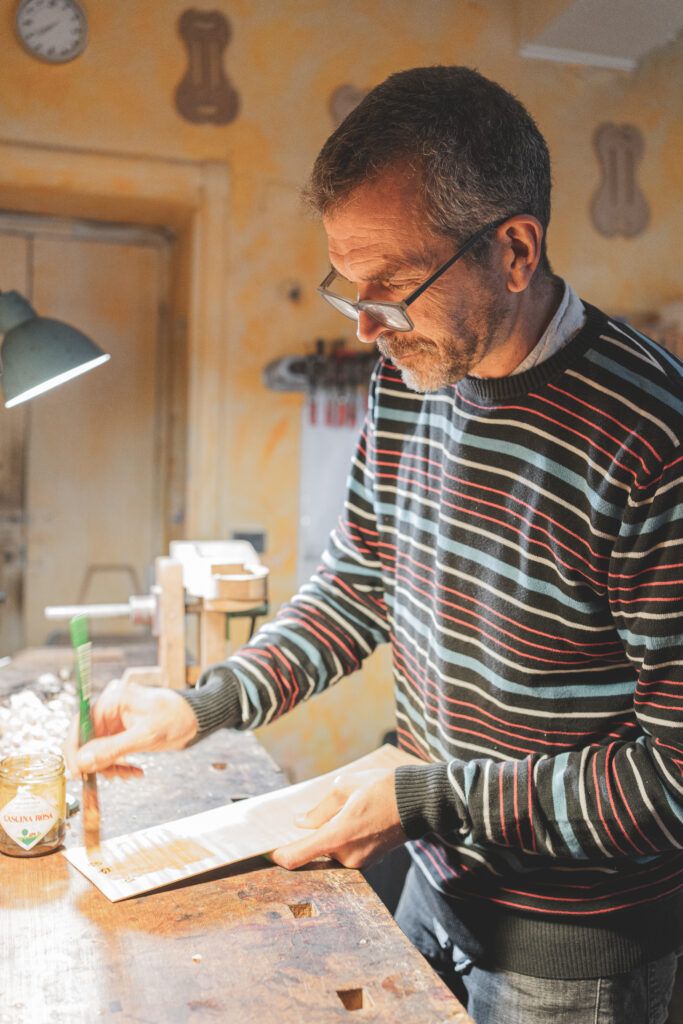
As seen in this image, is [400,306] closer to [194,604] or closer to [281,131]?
[194,604]

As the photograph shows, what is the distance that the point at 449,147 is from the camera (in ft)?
3.29

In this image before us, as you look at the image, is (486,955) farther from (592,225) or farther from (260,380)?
(592,225)

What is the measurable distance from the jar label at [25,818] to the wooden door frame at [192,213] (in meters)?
2.04

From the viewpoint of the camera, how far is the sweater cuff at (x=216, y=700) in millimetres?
1210

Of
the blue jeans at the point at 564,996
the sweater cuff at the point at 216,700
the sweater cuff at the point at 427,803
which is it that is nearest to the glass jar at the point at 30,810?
the sweater cuff at the point at 216,700

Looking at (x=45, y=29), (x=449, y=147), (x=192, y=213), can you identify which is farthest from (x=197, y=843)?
(x=45, y=29)

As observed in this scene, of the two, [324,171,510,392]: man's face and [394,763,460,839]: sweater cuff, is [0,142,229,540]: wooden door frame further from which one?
[394,763,460,839]: sweater cuff

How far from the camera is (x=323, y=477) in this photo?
3.26 m

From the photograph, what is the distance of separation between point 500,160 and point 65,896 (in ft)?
3.23

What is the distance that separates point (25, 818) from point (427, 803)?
1.63ft

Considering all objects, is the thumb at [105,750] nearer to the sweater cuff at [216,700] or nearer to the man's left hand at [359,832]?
the sweater cuff at [216,700]

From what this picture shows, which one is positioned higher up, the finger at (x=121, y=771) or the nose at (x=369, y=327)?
the nose at (x=369, y=327)

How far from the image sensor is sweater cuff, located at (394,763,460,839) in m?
1.04

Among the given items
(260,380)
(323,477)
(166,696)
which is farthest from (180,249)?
(166,696)
